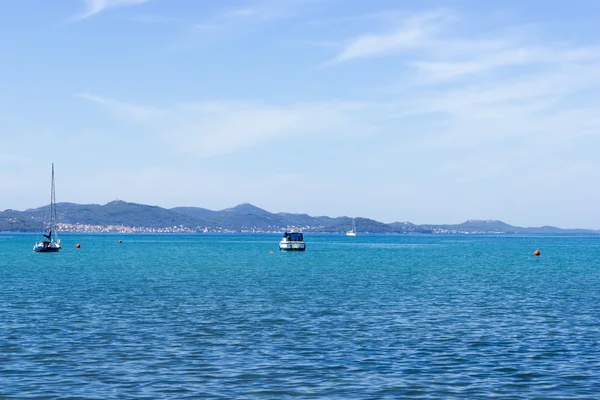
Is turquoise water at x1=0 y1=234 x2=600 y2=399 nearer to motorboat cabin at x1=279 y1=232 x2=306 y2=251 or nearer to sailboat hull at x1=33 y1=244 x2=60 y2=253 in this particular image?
sailboat hull at x1=33 y1=244 x2=60 y2=253

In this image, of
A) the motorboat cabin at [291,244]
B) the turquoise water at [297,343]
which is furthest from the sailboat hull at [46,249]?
the turquoise water at [297,343]

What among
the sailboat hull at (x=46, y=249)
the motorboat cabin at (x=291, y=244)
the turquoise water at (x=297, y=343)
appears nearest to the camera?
the turquoise water at (x=297, y=343)

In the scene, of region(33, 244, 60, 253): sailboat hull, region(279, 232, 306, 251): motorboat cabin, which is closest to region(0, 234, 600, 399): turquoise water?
region(33, 244, 60, 253): sailboat hull

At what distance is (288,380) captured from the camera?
2912 centimetres

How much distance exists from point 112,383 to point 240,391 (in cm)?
506

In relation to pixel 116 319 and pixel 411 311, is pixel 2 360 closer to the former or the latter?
pixel 116 319

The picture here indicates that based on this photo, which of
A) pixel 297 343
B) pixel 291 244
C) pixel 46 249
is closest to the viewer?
pixel 297 343

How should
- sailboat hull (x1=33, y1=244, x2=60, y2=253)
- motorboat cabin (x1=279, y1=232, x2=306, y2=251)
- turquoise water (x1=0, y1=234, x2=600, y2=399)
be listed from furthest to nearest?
motorboat cabin (x1=279, y1=232, x2=306, y2=251), sailboat hull (x1=33, y1=244, x2=60, y2=253), turquoise water (x1=0, y1=234, x2=600, y2=399)

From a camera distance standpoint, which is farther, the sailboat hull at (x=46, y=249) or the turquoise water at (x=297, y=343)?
the sailboat hull at (x=46, y=249)

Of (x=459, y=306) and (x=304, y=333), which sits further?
(x=459, y=306)

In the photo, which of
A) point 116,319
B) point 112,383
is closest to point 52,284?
point 116,319

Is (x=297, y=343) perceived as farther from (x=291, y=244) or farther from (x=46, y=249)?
(x=291, y=244)

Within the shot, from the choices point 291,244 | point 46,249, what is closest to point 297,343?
point 46,249

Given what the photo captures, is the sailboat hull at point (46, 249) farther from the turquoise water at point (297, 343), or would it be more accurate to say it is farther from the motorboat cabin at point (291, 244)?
the turquoise water at point (297, 343)
